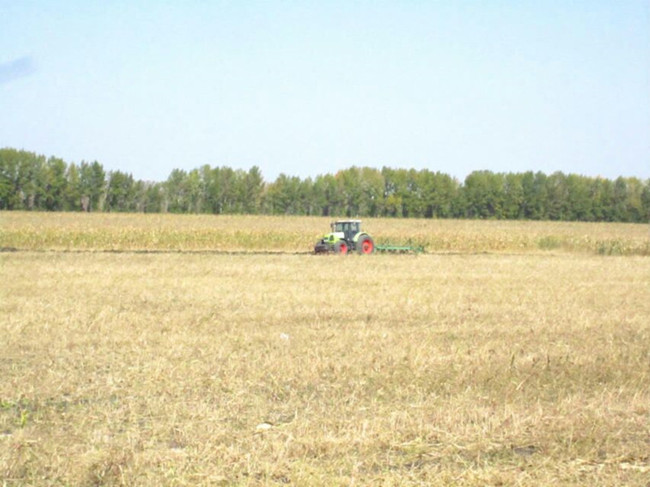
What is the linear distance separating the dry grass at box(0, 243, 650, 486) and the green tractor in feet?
45.3

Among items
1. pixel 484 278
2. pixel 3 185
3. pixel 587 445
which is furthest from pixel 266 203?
pixel 587 445

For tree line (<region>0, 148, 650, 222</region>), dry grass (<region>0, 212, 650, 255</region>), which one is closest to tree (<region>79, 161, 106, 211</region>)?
tree line (<region>0, 148, 650, 222</region>)

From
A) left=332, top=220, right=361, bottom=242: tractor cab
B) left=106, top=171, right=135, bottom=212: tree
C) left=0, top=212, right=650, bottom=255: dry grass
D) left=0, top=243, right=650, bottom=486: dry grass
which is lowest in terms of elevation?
left=0, top=243, right=650, bottom=486: dry grass

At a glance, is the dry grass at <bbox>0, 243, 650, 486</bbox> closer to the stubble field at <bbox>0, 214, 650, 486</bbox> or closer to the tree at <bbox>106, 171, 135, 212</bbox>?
the stubble field at <bbox>0, 214, 650, 486</bbox>

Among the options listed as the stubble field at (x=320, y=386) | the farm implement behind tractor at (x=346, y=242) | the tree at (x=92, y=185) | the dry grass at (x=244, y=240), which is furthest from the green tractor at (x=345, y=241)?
the tree at (x=92, y=185)

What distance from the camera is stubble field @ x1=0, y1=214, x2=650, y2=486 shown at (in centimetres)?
583

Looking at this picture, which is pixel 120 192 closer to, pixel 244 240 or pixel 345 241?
pixel 244 240

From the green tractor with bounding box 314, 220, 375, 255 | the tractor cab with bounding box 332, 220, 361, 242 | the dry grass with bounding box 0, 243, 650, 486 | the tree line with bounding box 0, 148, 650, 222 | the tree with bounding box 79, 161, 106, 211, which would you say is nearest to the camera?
the dry grass with bounding box 0, 243, 650, 486

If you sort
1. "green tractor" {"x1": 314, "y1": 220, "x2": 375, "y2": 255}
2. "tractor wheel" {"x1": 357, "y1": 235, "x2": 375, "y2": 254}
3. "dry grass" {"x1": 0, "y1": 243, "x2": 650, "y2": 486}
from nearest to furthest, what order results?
"dry grass" {"x1": 0, "y1": 243, "x2": 650, "y2": 486} < "green tractor" {"x1": 314, "y1": 220, "x2": 375, "y2": 255} < "tractor wheel" {"x1": 357, "y1": 235, "x2": 375, "y2": 254}

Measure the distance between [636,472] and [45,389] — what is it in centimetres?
600

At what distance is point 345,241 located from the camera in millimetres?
31812

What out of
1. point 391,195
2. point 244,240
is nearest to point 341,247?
point 244,240

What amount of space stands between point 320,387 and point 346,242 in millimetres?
23528

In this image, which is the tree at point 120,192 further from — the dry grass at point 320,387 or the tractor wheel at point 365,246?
the dry grass at point 320,387
